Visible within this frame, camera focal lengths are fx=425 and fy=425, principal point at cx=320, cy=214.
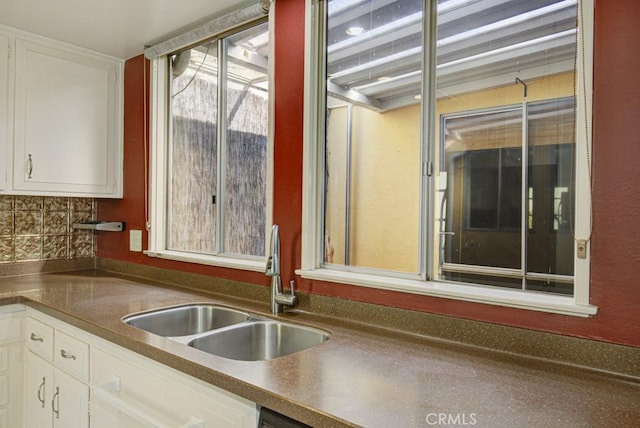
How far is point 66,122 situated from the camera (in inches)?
95.1

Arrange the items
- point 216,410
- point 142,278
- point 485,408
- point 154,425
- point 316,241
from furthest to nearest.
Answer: point 142,278
point 316,241
point 154,425
point 216,410
point 485,408

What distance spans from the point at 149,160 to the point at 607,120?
222cm

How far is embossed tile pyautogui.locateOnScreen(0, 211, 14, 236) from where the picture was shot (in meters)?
2.43

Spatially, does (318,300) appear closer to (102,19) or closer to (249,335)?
(249,335)

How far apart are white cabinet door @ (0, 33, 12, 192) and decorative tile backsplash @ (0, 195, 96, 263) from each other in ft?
1.06

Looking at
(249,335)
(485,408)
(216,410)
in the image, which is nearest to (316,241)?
(249,335)

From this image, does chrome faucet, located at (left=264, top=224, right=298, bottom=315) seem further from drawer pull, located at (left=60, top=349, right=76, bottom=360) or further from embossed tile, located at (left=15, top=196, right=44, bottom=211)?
embossed tile, located at (left=15, top=196, right=44, bottom=211)

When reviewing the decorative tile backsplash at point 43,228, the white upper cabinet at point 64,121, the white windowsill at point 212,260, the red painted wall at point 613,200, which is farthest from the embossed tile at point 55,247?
the red painted wall at point 613,200

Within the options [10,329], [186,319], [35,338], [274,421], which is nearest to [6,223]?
[10,329]

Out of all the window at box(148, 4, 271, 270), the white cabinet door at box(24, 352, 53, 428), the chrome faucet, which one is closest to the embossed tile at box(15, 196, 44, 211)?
the window at box(148, 4, 271, 270)

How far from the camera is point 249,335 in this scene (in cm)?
159

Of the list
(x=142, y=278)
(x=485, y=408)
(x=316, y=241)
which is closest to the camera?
(x=485, y=408)

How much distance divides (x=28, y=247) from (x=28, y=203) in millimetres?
263

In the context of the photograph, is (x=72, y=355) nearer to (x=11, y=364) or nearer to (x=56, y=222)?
(x=11, y=364)
